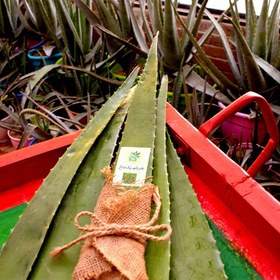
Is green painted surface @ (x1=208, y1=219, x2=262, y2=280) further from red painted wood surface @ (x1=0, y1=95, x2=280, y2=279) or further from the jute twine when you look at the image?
the jute twine

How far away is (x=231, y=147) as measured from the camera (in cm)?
160

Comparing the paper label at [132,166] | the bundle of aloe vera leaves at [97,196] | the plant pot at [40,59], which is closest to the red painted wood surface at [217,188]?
the bundle of aloe vera leaves at [97,196]

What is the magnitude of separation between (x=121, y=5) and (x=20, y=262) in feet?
5.20

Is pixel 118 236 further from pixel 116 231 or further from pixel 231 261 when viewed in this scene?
pixel 231 261

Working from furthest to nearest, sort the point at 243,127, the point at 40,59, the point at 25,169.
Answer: the point at 40,59 < the point at 243,127 < the point at 25,169

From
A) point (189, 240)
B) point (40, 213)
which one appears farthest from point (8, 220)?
point (189, 240)

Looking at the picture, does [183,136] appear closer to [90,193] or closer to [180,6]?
[90,193]

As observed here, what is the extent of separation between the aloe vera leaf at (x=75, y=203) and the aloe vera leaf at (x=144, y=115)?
0.05m

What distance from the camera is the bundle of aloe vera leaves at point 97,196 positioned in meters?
0.82

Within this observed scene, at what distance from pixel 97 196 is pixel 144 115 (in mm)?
320

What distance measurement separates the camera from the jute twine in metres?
0.74

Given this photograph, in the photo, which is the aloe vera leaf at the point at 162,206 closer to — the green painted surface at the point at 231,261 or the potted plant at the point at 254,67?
the green painted surface at the point at 231,261

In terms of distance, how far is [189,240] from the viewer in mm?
896

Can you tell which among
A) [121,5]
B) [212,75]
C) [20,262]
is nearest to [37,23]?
[121,5]
